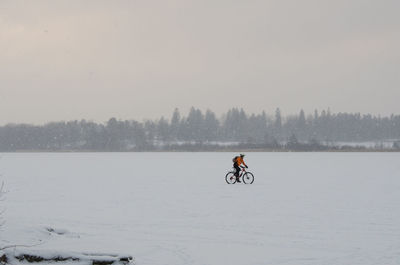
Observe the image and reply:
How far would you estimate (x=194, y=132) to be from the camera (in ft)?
493

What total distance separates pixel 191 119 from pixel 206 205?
13814cm

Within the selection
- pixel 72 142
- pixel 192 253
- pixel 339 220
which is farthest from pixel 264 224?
pixel 72 142

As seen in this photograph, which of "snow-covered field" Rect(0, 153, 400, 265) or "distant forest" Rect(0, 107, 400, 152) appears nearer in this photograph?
"snow-covered field" Rect(0, 153, 400, 265)

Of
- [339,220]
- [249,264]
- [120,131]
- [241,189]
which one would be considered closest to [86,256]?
[249,264]

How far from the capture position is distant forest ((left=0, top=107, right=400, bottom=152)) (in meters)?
144

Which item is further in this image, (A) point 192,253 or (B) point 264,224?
(B) point 264,224

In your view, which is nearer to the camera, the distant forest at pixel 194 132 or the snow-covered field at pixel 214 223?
the snow-covered field at pixel 214 223

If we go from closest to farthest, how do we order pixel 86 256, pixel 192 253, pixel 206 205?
1. pixel 86 256
2. pixel 192 253
3. pixel 206 205

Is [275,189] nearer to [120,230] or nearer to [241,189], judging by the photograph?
[241,189]

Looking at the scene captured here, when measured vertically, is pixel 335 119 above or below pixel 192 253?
above

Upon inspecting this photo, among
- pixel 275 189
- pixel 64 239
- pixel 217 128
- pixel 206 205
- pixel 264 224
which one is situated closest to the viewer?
pixel 64 239

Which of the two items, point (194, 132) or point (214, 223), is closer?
point (214, 223)

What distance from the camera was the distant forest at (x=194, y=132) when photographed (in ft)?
472

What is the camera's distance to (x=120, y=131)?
14725 cm
